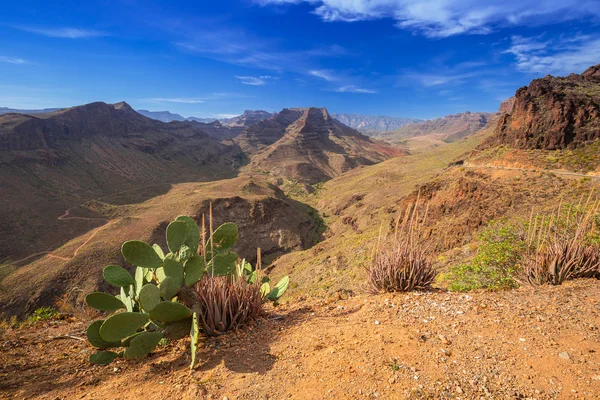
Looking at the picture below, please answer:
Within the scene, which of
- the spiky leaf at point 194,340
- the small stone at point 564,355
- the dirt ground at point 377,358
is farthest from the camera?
the spiky leaf at point 194,340

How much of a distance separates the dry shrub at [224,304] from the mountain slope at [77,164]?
144 ft

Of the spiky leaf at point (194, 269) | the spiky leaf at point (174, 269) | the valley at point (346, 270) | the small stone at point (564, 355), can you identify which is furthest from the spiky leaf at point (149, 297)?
the small stone at point (564, 355)

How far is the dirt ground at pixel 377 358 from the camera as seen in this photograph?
2893 mm

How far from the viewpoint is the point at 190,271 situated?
178 inches

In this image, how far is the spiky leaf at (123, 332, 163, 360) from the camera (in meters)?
3.72

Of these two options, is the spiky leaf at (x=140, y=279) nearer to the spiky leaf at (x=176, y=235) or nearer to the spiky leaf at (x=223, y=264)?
the spiky leaf at (x=176, y=235)

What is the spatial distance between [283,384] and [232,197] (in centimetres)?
4671

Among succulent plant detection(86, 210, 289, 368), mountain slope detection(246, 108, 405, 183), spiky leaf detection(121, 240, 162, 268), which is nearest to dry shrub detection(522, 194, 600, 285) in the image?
succulent plant detection(86, 210, 289, 368)

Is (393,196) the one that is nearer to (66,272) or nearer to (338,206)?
(338,206)

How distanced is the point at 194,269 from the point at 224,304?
76 centimetres

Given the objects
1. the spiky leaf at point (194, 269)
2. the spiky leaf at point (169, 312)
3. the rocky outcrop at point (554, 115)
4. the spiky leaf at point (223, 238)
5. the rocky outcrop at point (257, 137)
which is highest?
the rocky outcrop at point (257, 137)

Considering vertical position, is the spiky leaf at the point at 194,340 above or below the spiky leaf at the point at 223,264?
below

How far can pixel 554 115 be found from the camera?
2741 cm

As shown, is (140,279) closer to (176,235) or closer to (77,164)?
(176,235)
